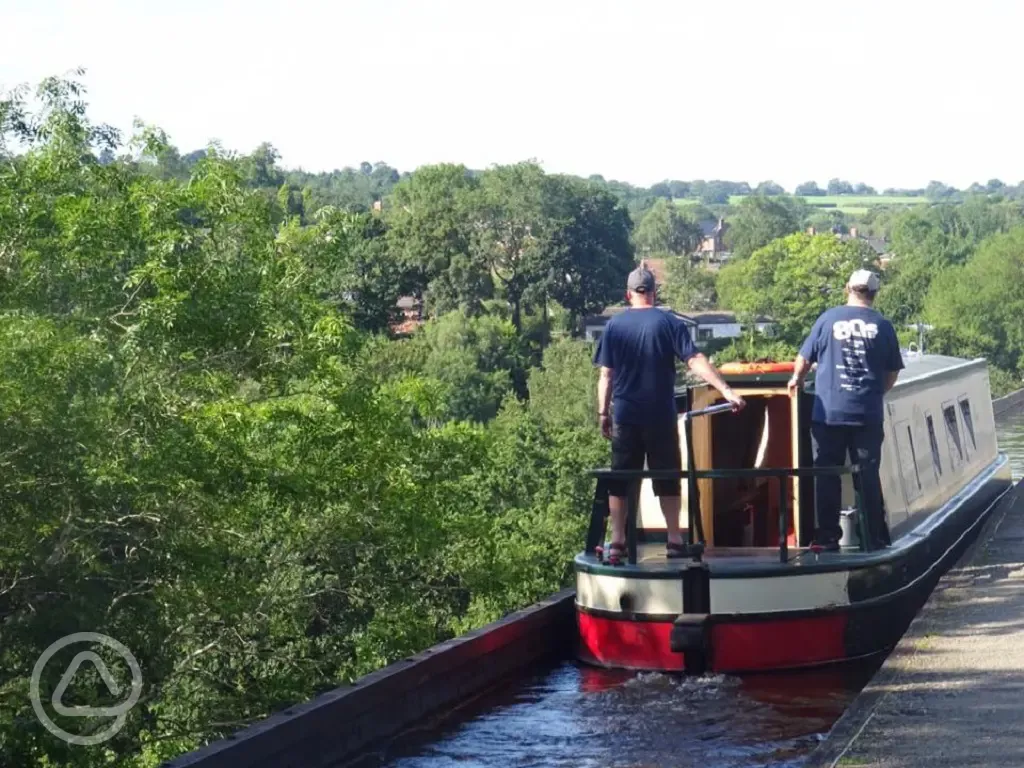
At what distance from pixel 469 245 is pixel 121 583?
332ft

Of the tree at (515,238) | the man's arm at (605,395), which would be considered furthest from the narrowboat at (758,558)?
the tree at (515,238)

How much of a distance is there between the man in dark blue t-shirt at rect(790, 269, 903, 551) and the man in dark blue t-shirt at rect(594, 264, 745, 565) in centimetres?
94

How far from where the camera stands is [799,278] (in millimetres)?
137750

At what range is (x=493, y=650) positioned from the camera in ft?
34.8

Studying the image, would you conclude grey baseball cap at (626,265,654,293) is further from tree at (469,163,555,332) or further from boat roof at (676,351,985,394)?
tree at (469,163,555,332)

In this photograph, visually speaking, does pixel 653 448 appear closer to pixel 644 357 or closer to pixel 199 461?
pixel 644 357

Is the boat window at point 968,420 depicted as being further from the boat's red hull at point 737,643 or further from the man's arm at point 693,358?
the man's arm at point 693,358

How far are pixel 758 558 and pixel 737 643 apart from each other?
2.97ft

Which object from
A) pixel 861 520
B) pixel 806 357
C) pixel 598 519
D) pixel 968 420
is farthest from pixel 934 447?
pixel 598 519

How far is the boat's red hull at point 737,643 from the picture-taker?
10.5 meters

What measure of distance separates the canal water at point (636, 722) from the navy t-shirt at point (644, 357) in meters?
1.60

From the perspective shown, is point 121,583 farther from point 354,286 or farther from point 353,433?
Answer: point 354,286

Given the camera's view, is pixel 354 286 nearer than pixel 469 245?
Yes


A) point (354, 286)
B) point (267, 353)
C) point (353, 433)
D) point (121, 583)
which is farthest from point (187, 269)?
point (354, 286)
